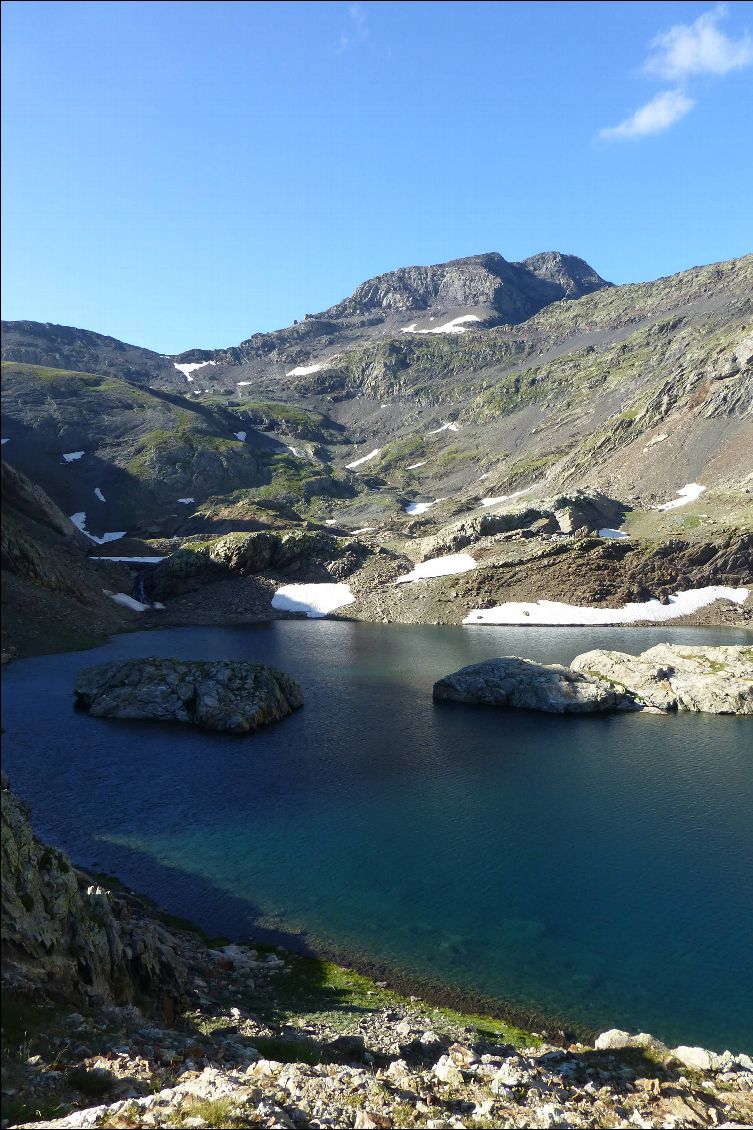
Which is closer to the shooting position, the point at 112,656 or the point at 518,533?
the point at 112,656

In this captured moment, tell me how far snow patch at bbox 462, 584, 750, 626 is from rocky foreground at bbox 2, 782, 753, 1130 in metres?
90.8

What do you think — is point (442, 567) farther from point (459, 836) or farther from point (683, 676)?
point (459, 836)

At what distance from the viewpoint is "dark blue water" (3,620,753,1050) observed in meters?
26.0

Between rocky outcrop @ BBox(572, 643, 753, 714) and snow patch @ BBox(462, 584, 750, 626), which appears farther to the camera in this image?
snow patch @ BBox(462, 584, 750, 626)

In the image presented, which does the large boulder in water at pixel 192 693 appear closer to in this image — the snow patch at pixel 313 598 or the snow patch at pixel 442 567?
the snow patch at pixel 313 598

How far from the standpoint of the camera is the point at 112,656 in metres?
84.2

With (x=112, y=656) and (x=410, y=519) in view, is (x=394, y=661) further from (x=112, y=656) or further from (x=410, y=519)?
(x=410, y=519)

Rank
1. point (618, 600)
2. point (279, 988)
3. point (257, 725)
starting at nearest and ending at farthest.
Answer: point (279, 988), point (257, 725), point (618, 600)

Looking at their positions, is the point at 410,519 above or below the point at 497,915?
above

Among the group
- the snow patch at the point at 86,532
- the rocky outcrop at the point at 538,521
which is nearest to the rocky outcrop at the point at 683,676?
the rocky outcrop at the point at 538,521

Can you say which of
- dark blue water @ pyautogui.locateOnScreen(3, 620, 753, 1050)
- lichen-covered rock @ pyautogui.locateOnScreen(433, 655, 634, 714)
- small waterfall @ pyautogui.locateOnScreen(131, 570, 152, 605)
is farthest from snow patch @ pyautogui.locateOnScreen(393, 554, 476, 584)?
dark blue water @ pyautogui.locateOnScreen(3, 620, 753, 1050)

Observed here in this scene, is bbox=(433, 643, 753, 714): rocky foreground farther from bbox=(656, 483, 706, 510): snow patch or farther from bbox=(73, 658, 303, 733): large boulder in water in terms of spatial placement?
bbox=(656, 483, 706, 510): snow patch

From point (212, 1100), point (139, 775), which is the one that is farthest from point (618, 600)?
point (212, 1100)

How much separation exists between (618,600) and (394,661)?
160ft
